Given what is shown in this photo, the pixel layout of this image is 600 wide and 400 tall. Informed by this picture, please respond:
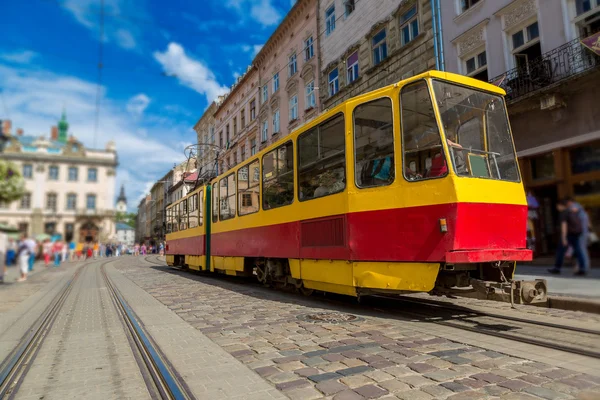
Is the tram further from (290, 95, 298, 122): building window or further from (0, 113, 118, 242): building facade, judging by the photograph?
(290, 95, 298, 122): building window

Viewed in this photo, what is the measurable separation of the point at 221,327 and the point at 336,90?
→ 56.6 feet

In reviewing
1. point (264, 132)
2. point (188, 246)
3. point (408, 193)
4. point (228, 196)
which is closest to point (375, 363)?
point (408, 193)

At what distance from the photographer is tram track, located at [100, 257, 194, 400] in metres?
2.96

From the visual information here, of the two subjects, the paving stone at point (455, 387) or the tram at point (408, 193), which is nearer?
the paving stone at point (455, 387)

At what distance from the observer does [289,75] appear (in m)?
25.1

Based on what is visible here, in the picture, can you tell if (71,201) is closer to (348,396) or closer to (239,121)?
(348,396)

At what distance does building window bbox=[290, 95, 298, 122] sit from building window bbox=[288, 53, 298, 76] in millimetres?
1569

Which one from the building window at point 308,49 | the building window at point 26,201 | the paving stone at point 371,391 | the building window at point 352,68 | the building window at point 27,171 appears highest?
the building window at point 308,49

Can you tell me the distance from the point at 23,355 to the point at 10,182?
288cm

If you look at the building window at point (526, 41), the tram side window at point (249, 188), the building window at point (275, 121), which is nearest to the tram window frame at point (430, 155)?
the tram side window at point (249, 188)

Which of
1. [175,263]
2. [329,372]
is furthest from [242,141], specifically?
[329,372]

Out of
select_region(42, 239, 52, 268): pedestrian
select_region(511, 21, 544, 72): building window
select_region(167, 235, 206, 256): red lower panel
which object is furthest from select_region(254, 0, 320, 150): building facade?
select_region(42, 239, 52, 268): pedestrian

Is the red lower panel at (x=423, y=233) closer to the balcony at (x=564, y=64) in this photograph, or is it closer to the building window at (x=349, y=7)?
the balcony at (x=564, y=64)

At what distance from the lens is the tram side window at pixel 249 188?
8867 millimetres
